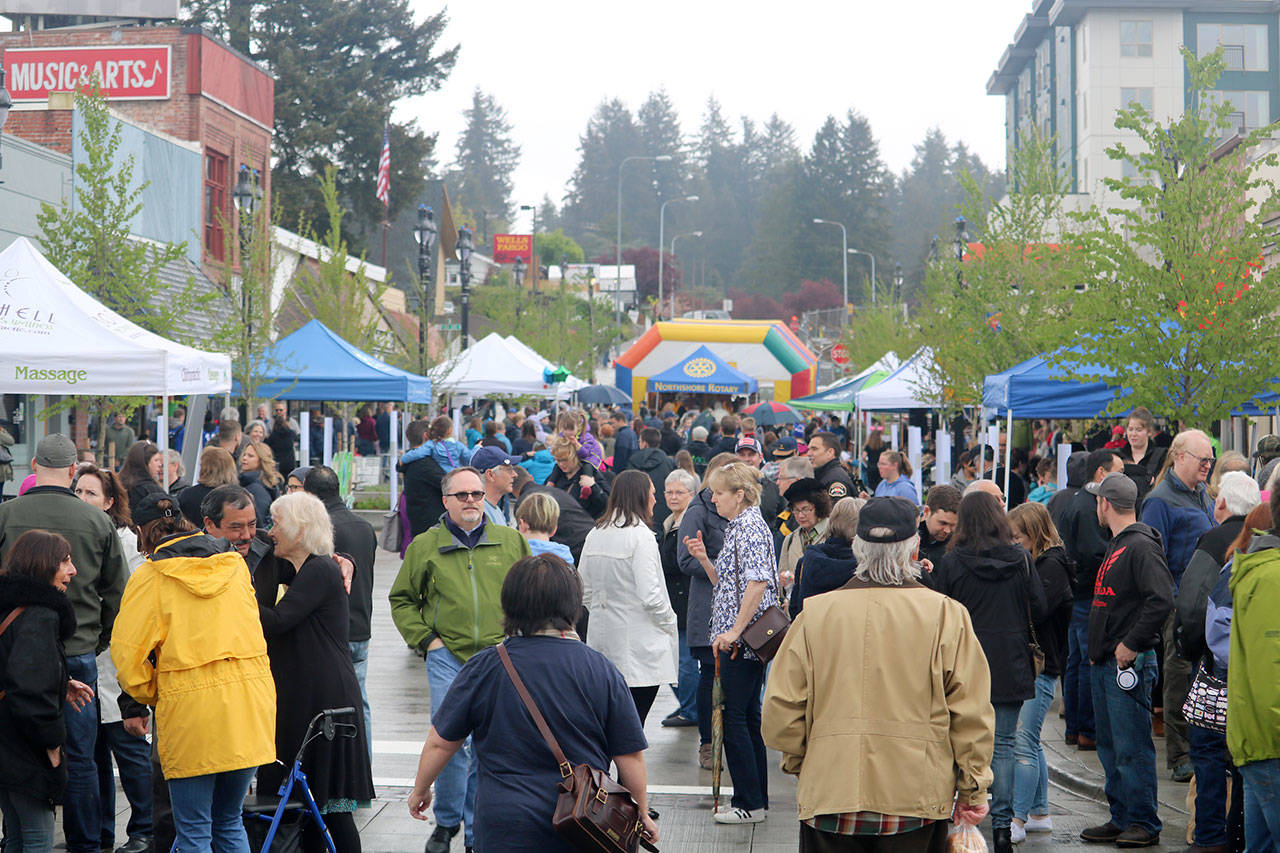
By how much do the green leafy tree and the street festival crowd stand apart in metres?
3.51

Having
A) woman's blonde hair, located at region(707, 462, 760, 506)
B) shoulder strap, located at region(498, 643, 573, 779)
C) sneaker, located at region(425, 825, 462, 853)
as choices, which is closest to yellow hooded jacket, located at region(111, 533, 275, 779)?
shoulder strap, located at region(498, 643, 573, 779)

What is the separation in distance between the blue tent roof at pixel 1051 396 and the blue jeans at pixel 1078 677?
4.91 metres

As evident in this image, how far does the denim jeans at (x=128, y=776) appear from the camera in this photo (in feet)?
22.3

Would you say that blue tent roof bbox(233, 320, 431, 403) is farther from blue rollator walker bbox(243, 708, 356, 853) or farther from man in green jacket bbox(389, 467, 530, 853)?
blue rollator walker bbox(243, 708, 356, 853)

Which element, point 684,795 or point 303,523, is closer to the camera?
point 303,523

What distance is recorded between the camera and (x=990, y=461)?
17.5 m

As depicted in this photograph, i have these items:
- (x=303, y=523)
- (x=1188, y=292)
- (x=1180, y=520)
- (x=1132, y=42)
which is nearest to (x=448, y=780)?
(x=303, y=523)

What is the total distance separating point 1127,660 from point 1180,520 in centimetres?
199

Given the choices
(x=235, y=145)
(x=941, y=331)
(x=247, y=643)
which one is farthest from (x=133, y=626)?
(x=235, y=145)

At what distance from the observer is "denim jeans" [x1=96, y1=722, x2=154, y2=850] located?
268 inches

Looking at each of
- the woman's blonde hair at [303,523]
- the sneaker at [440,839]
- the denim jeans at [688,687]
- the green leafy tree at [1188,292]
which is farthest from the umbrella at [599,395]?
the woman's blonde hair at [303,523]

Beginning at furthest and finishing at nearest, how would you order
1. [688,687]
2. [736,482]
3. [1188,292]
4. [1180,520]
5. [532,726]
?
[1188,292], [688,687], [1180,520], [736,482], [532,726]

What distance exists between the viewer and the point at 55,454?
693cm

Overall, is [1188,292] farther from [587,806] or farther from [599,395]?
[599,395]
